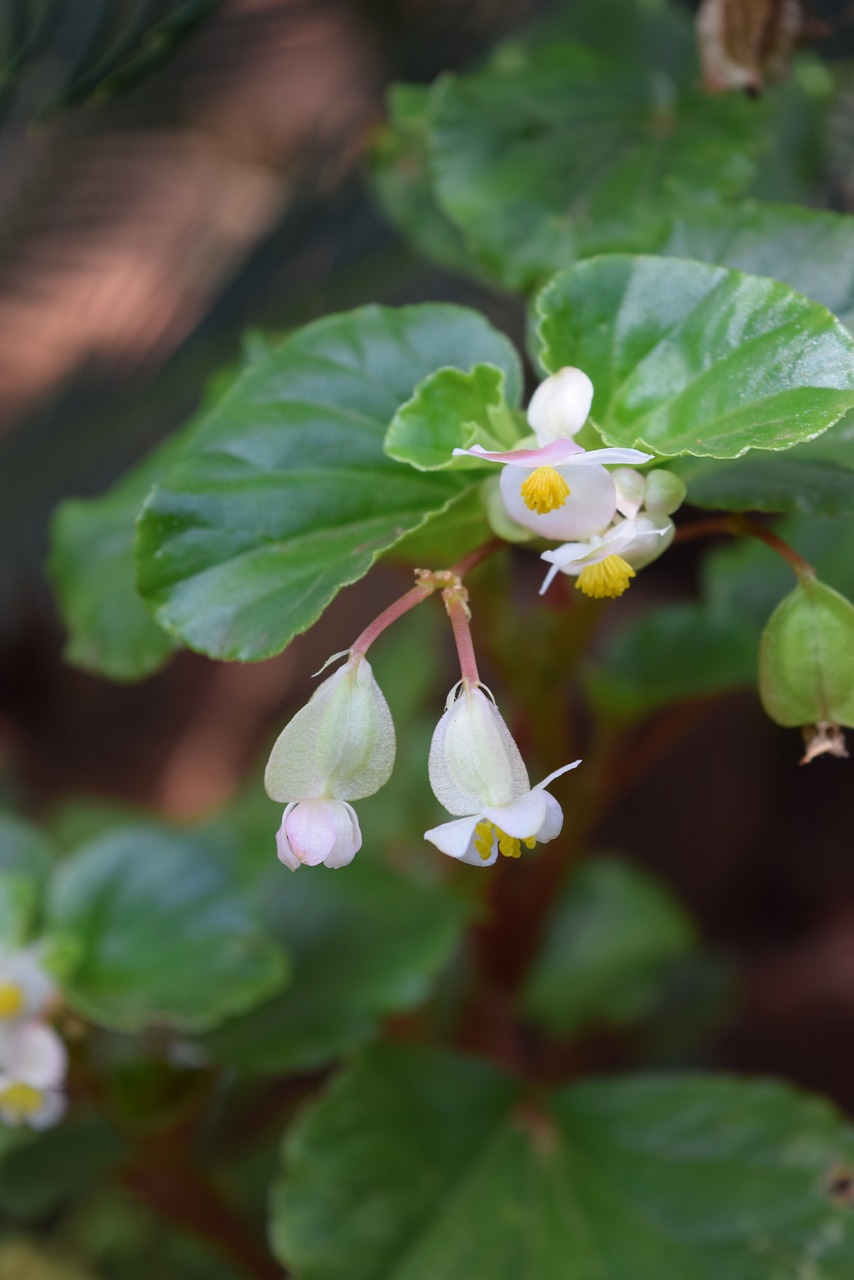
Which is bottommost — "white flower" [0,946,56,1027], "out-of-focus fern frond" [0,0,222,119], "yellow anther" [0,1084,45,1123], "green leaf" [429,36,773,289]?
"yellow anther" [0,1084,45,1123]

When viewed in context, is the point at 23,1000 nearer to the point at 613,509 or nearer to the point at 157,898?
the point at 157,898

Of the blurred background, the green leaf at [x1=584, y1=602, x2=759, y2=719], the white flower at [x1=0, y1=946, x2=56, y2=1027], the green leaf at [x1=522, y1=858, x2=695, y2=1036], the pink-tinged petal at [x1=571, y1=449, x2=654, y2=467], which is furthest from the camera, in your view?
the blurred background

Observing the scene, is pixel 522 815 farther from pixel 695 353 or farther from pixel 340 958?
pixel 340 958

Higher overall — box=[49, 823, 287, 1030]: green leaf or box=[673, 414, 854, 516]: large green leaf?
box=[673, 414, 854, 516]: large green leaf

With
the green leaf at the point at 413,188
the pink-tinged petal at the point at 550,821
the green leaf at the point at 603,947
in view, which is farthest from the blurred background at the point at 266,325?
the pink-tinged petal at the point at 550,821

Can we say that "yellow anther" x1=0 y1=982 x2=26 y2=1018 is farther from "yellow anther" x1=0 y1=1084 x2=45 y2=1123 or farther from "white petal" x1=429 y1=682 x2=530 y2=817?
"white petal" x1=429 y1=682 x2=530 y2=817

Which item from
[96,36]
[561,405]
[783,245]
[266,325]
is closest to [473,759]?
[561,405]

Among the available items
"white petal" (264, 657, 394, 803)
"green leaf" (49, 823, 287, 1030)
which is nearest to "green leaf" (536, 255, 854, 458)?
"white petal" (264, 657, 394, 803)
